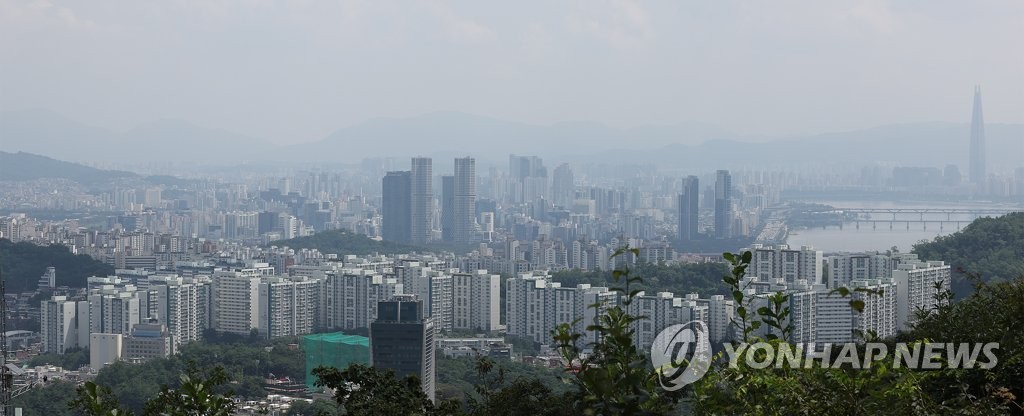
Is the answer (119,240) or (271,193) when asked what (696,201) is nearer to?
(119,240)

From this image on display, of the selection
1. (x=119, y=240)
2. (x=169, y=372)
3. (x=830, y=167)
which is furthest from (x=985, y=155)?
(x=169, y=372)

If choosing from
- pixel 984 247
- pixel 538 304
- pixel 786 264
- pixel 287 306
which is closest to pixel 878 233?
pixel 786 264

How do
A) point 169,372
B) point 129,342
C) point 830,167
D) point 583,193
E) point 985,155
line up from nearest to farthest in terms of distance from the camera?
1. point 169,372
2. point 129,342
3. point 985,155
4. point 830,167
5. point 583,193

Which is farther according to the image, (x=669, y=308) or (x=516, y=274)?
(x=516, y=274)

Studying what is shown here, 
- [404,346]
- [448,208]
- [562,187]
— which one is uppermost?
[562,187]

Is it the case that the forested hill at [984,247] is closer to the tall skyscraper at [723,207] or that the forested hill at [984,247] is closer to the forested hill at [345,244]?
the tall skyscraper at [723,207]

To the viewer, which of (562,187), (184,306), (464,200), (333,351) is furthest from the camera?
(562,187)

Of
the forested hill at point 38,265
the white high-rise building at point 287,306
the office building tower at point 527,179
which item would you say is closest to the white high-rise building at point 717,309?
the white high-rise building at point 287,306

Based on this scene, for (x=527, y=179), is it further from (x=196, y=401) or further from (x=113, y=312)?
(x=196, y=401)

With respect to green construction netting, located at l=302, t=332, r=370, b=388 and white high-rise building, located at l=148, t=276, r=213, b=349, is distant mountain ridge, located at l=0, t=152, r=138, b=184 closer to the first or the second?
white high-rise building, located at l=148, t=276, r=213, b=349
